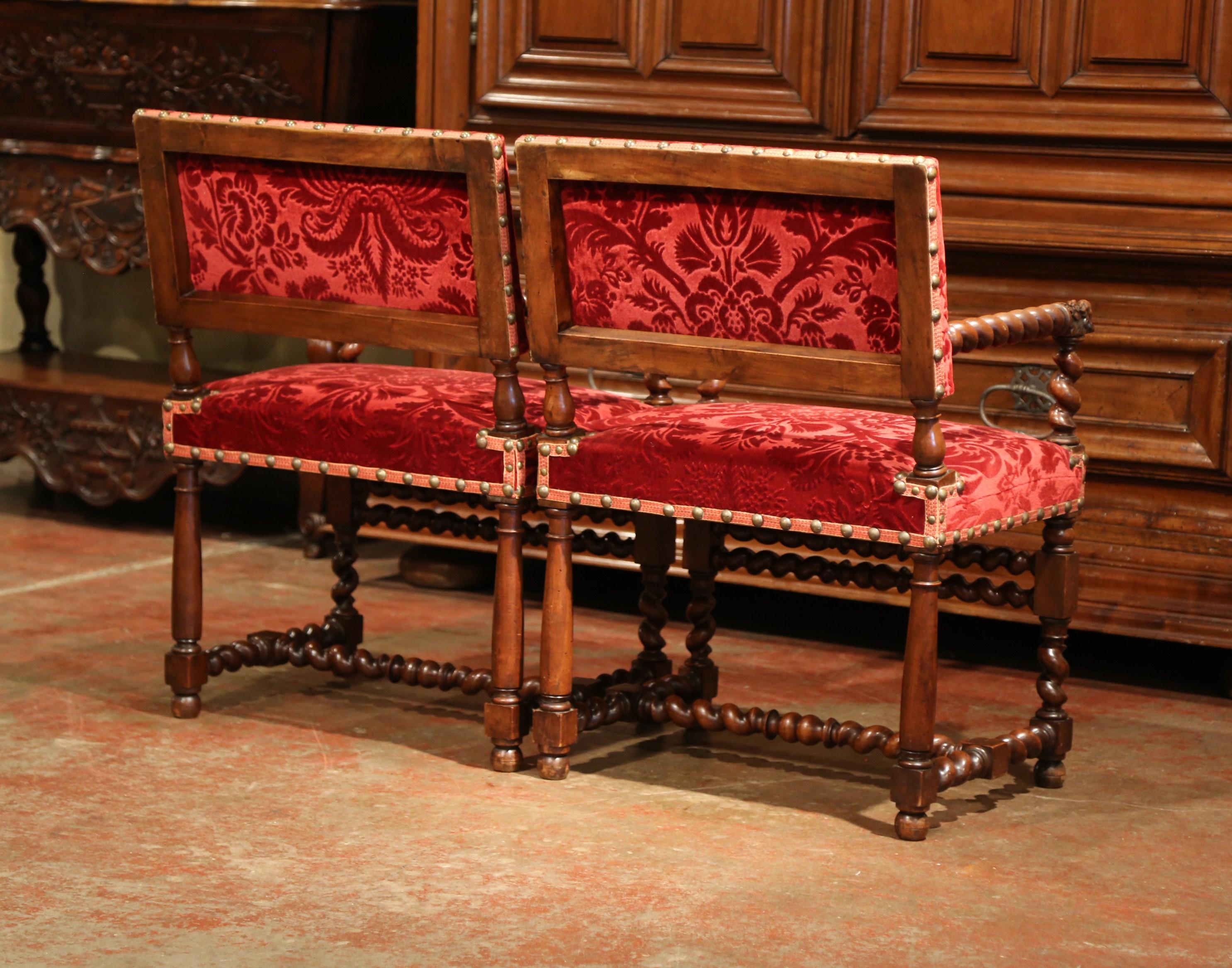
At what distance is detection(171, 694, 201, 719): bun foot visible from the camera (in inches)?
142

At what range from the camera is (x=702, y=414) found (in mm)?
3182

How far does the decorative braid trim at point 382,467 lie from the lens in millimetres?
3203

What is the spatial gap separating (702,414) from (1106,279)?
4.16 feet

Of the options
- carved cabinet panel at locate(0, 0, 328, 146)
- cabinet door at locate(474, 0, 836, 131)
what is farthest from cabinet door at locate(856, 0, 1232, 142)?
carved cabinet panel at locate(0, 0, 328, 146)

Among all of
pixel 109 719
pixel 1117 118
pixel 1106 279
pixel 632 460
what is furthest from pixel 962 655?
pixel 109 719

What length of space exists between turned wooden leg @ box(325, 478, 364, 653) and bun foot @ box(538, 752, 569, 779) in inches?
29.1

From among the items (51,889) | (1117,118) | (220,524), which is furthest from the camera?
(220,524)

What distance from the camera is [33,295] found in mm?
6262

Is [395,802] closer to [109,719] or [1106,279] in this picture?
[109,719]

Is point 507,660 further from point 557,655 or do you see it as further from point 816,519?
point 816,519

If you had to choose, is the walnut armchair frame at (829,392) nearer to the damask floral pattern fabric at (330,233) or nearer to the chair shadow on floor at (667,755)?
the chair shadow on floor at (667,755)

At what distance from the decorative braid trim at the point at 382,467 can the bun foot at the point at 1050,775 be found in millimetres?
1066

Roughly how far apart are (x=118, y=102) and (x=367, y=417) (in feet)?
7.72

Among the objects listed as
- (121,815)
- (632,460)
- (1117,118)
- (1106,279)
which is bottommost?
(121,815)
